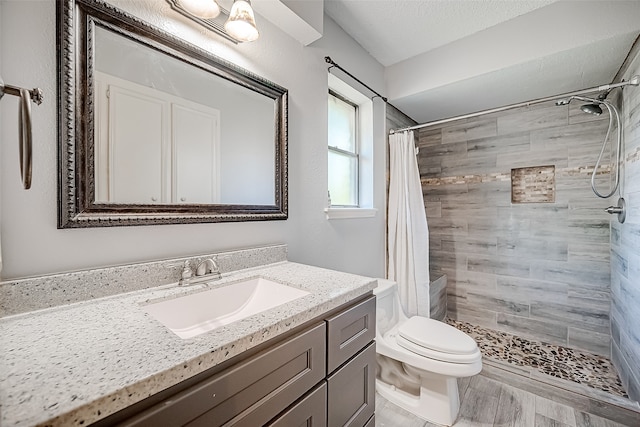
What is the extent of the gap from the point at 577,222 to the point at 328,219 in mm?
2280

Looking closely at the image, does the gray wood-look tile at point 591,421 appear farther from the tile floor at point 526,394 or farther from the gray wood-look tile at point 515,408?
the gray wood-look tile at point 515,408

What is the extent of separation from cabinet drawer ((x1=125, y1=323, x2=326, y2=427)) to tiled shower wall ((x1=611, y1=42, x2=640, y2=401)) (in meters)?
2.05

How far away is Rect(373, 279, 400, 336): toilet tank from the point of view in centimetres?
176

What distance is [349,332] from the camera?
99 centimetres

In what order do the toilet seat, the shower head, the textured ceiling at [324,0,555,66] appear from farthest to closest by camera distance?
the shower head
the textured ceiling at [324,0,555,66]
the toilet seat

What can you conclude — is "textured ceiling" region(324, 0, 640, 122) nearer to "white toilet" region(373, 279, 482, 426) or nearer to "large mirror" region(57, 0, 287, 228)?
"large mirror" region(57, 0, 287, 228)

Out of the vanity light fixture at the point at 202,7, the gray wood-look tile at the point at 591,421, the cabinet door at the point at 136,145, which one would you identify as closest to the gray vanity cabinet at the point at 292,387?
the cabinet door at the point at 136,145

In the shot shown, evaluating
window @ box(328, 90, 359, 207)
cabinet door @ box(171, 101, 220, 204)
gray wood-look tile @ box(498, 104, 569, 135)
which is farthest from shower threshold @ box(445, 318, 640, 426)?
cabinet door @ box(171, 101, 220, 204)

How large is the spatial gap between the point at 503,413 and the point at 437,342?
0.63m

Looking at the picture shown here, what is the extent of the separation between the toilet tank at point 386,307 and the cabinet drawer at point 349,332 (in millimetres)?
635

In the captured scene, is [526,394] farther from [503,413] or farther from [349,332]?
[349,332]

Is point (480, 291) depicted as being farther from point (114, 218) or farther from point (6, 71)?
point (6, 71)

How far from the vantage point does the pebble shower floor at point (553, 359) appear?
1.92 metres

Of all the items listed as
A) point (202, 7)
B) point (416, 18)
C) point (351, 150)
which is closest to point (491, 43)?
point (416, 18)
